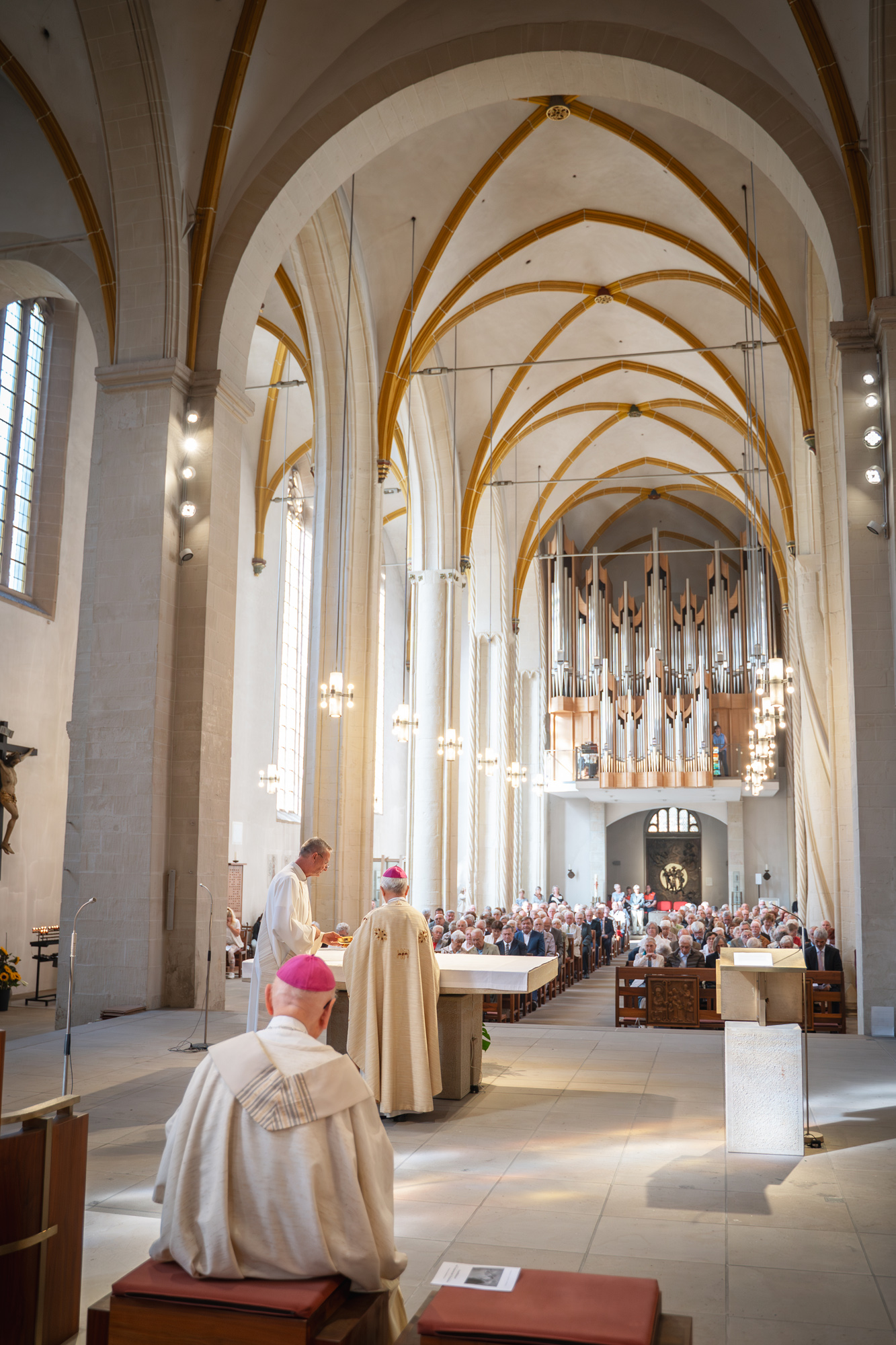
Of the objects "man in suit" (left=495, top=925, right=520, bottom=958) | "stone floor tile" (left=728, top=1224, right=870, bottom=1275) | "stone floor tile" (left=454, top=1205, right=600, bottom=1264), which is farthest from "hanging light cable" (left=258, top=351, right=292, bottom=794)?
"stone floor tile" (left=728, top=1224, right=870, bottom=1275)

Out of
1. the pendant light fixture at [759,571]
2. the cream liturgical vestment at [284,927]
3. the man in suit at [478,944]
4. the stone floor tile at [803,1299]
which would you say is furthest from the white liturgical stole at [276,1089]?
the pendant light fixture at [759,571]

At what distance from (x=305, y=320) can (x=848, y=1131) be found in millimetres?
11002

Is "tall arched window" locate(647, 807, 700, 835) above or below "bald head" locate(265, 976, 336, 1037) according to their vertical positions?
above

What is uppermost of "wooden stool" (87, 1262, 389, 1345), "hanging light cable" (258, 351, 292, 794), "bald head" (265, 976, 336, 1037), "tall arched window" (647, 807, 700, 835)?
"hanging light cable" (258, 351, 292, 794)

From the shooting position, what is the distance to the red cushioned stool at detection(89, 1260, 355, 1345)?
2127mm

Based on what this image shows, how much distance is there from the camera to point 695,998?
31.6 feet

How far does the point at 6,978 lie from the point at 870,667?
Answer: 8.39 m

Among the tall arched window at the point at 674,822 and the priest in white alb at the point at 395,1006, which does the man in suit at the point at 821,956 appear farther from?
the tall arched window at the point at 674,822

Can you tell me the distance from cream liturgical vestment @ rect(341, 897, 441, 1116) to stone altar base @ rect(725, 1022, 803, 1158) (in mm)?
1441

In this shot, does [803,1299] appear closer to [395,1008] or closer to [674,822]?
[395,1008]

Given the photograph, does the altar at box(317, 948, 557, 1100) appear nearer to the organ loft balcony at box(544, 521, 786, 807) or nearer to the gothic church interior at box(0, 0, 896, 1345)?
the gothic church interior at box(0, 0, 896, 1345)

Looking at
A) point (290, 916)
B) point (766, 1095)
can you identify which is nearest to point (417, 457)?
point (290, 916)

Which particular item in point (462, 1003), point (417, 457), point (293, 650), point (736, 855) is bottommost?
point (462, 1003)

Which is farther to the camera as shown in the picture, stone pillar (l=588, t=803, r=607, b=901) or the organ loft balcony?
stone pillar (l=588, t=803, r=607, b=901)
